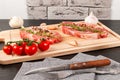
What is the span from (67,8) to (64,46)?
66 cm

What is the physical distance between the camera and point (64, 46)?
121cm

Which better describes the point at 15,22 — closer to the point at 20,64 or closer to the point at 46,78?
the point at 20,64

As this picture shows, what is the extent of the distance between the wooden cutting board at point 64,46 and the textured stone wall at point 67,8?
1.51 feet

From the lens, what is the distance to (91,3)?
5.97 feet

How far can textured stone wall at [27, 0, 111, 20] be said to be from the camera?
1815mm

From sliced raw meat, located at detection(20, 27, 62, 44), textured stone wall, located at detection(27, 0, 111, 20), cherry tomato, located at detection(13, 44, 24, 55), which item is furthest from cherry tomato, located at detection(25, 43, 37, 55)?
textured stone wall, located at detection(27, 0, 111, 20)

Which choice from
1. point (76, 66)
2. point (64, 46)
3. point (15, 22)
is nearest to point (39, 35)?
point (64, 46)

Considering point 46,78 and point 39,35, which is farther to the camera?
point 39,35

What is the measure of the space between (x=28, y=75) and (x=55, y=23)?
0.67 metres

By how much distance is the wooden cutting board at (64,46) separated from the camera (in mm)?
1097

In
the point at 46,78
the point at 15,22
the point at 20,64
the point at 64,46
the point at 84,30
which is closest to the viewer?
the point at 46,78

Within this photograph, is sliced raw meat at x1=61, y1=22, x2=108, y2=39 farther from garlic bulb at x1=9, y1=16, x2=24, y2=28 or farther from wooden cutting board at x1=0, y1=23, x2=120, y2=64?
garlic bulb at x1=9, y1=16, x2=24, y2=28

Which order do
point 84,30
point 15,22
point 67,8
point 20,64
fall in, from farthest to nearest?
point 67,8 < point 15,22 < point 84,30 < point 20,64

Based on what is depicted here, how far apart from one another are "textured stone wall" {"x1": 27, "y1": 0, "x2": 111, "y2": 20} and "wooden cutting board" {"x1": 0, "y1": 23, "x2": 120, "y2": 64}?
0.46 meters
